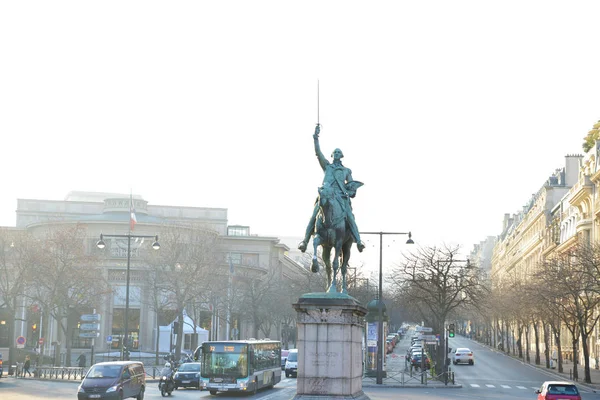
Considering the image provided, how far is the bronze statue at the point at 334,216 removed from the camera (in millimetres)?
19859

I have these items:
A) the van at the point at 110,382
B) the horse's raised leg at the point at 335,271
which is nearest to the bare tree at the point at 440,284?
the van at the point at 110,382

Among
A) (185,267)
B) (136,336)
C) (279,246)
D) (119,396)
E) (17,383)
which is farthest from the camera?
(279,246)

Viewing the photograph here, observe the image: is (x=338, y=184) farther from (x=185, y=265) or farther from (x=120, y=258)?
(x=120, y=258)

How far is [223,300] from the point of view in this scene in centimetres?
9075

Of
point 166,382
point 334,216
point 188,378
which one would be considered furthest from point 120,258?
point 334,216

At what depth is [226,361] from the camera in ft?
143

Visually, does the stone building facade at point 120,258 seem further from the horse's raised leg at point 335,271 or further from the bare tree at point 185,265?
the horse's raised leg at point 335,271

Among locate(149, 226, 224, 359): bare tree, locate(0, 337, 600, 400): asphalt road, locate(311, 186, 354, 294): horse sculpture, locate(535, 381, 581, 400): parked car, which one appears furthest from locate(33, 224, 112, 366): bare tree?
locate(311, 186, 354, 294): horse sculpture

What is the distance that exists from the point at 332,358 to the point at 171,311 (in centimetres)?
7106

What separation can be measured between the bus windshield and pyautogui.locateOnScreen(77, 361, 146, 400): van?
573cm

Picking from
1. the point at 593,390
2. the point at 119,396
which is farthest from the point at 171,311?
the point at 119,396

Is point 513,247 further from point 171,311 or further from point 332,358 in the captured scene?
point 332,358

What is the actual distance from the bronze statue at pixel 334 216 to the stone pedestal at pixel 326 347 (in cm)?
72

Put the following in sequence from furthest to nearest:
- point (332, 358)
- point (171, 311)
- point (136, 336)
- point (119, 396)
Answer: point (136, 336) → point (171, 311) → point (119, 396) → point (332, 358)
